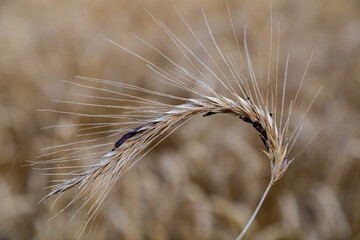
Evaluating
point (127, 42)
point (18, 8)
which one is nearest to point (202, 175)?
point (127, 42)

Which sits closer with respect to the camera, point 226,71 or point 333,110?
point 333,110

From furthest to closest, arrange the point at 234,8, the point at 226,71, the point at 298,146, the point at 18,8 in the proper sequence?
the point at 18,8 → the point at 234,8 → the point at 226,71 → the point at 298,146

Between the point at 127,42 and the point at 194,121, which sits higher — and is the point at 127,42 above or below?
above

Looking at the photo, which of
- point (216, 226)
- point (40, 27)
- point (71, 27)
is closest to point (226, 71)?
point (216, 226)

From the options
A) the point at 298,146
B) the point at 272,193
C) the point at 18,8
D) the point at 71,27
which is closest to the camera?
the point at 272,193

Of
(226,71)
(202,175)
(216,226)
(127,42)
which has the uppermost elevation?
(127,42)

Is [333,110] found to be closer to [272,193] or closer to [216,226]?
[272,193]

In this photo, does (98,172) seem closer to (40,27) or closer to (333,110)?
(333,110)
